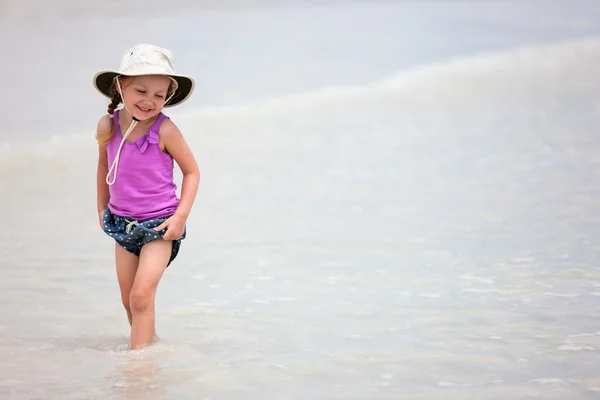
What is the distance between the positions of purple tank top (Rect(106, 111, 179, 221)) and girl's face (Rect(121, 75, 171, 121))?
0.06 m

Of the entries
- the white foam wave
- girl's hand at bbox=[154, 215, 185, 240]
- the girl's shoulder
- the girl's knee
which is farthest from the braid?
the white foam wave

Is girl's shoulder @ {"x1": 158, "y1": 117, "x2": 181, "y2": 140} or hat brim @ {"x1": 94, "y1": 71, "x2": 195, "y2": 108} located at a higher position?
hat brim @ {"x1": 94, "y1": 71, "x2": 195, "y2": 108}

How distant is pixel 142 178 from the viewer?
8.63 feet

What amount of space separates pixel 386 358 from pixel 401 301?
0.70m

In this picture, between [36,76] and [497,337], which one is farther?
[36,76]

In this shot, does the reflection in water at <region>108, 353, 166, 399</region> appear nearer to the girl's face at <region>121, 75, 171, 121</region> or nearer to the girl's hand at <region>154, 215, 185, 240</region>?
the girl's hand at <region>154, 215, 185, 240</region>

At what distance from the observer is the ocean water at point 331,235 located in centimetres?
254

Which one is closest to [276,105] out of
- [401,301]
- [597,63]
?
[597,63]

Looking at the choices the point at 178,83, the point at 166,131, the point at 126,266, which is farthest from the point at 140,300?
the point at 178,83

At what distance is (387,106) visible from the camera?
8414 mm

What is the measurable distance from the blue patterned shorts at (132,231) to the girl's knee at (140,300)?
0.48 feet

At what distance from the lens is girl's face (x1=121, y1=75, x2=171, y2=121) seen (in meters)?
2.55

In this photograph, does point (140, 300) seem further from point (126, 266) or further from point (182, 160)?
point (182, 160)

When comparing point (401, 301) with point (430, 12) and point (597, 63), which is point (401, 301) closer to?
point (597, 63)
